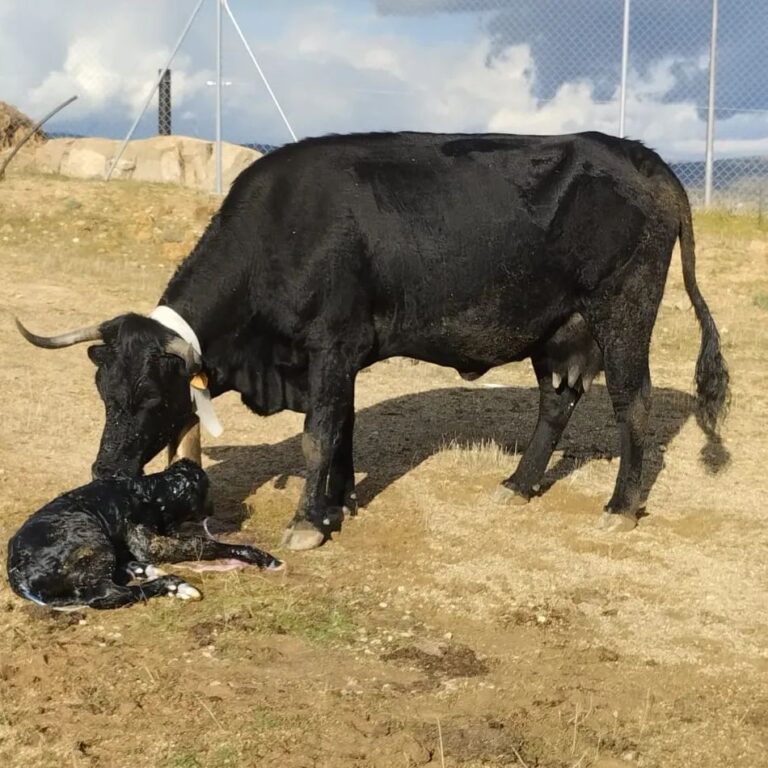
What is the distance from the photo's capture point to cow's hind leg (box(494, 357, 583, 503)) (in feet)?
23.1

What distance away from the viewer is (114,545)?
5363 mm

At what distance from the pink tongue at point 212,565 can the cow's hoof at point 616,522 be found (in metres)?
2.20

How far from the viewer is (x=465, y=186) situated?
646 centimetres

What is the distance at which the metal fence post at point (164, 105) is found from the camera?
59.0ft

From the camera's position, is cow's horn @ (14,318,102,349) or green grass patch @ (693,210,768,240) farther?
green grass patch @ (693,210,768,240)

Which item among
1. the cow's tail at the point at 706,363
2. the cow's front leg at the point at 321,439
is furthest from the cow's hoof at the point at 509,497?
the cow's tail at the point at 706,363

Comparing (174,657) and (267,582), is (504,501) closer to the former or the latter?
(267,582)

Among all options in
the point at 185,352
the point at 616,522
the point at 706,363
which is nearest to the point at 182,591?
the point at 185,352

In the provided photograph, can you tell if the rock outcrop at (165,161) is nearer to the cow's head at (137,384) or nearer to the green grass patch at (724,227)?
the green grass patch at (724,227)

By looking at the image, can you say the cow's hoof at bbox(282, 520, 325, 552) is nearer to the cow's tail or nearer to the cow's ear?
the cow's ear

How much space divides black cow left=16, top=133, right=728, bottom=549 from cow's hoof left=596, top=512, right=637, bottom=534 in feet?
0.07

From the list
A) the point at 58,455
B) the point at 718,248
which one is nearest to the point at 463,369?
the point at 58,455

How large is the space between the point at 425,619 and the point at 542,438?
2.41 m

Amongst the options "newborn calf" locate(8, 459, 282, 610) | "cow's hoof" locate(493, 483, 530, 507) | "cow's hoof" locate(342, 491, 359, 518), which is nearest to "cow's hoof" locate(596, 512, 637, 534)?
"cow's hoof" locate(493, 483, 530, 507)
